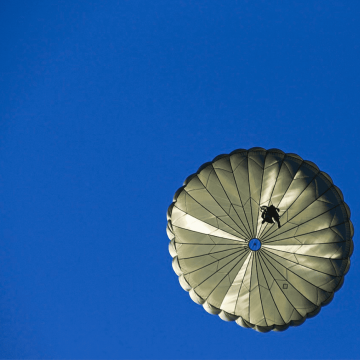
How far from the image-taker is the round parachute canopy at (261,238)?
18.0 m

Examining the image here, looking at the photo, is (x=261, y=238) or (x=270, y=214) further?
(x=261, y=238)

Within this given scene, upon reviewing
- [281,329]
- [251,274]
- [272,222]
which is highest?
[272,222]

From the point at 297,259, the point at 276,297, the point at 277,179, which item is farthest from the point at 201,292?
the point at 277,179

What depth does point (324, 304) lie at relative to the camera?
18297 millimetres

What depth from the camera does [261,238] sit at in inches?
718

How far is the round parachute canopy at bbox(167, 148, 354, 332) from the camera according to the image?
59.0 ft

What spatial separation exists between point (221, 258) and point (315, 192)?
5.04 meters

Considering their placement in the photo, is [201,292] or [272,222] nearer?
[272,222]

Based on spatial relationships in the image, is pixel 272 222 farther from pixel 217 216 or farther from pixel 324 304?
pixel 324 304

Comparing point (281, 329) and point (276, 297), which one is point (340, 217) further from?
point (281, 329)

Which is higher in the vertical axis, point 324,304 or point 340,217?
point 340,217

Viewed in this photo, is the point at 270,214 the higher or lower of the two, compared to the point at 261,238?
higher

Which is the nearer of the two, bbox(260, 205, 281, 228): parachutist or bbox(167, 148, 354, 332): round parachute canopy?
bbox(260, 205, 281, 228): parachutist

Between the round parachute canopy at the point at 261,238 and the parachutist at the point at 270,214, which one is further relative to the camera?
the round parachute canopy at the point at 261,238
